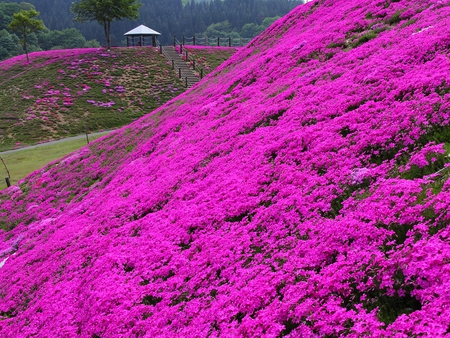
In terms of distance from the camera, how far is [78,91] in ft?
202

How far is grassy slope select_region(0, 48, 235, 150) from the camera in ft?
173

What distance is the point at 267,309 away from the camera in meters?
5.61

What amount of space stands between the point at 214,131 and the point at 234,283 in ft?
33.3

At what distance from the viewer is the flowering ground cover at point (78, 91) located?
52844 mm

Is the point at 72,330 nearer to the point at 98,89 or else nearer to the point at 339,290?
the point at 339,290

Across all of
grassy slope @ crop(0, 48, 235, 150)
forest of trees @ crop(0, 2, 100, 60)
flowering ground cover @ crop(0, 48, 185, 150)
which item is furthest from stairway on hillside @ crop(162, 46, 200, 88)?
forest of trees @ crop(0, 2, 100, 60)

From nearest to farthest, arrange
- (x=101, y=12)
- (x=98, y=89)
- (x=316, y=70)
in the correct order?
(x=316, y=70) < (x=98, y=89) < (x=101, y=12)

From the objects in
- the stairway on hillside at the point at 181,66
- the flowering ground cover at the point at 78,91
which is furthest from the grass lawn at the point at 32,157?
the stairway on hillside at the point at 181,66

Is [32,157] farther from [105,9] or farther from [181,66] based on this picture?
[105,9]

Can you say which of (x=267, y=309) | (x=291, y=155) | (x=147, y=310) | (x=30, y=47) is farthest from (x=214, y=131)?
(x=30, y=47)

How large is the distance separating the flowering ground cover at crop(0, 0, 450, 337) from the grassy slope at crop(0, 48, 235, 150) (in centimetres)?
3812

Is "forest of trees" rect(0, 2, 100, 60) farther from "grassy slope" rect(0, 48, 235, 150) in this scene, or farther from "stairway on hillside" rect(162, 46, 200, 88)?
"stairway on hillside" rect(162, 46, 200, 88)

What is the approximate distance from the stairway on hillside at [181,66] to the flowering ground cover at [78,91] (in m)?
1.81

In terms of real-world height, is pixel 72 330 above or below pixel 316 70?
below
